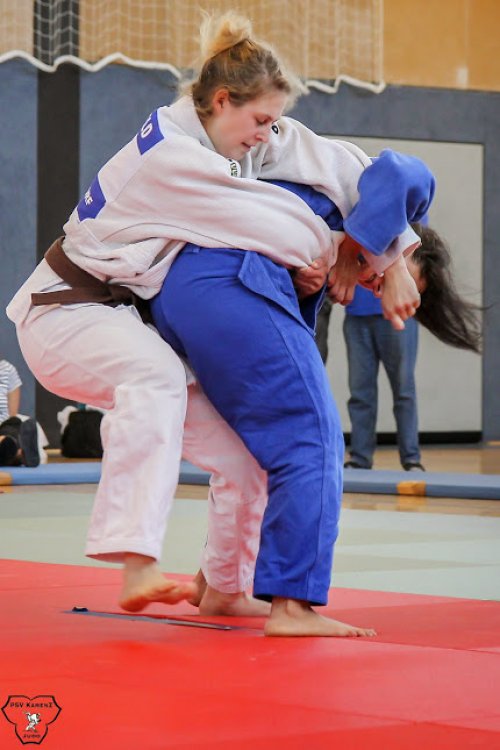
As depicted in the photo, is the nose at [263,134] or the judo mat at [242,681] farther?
the nose at [263,134]

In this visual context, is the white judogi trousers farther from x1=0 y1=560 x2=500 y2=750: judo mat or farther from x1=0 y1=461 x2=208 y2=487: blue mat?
x1=0 y1=461 x2=208 y2=487: blue mat

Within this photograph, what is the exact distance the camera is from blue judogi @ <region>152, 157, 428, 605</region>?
235 centimetres

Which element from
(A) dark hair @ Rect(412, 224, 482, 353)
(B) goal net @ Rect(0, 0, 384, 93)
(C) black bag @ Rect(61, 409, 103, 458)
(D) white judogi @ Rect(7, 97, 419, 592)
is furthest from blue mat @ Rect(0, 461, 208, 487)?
(D) white judogi @ Rect(7, 97, 419, 592)

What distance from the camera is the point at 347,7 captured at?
386 inches

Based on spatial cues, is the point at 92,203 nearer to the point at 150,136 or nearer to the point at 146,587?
the point at 150,136

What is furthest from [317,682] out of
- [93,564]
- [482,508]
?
[482,508]

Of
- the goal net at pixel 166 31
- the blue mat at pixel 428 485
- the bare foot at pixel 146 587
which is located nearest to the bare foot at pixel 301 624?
the bare foot at pixel 146 587

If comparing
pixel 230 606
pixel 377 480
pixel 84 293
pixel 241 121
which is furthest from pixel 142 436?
pixel 377 480

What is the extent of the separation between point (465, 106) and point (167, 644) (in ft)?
30.1

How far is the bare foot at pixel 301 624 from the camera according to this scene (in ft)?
7.57

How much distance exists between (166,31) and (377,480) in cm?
460

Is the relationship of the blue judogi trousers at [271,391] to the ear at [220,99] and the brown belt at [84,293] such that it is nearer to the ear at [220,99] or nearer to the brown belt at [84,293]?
the brown belt at [84,293]

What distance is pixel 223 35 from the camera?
254 centimetres

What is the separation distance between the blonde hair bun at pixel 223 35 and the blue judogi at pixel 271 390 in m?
0.39
